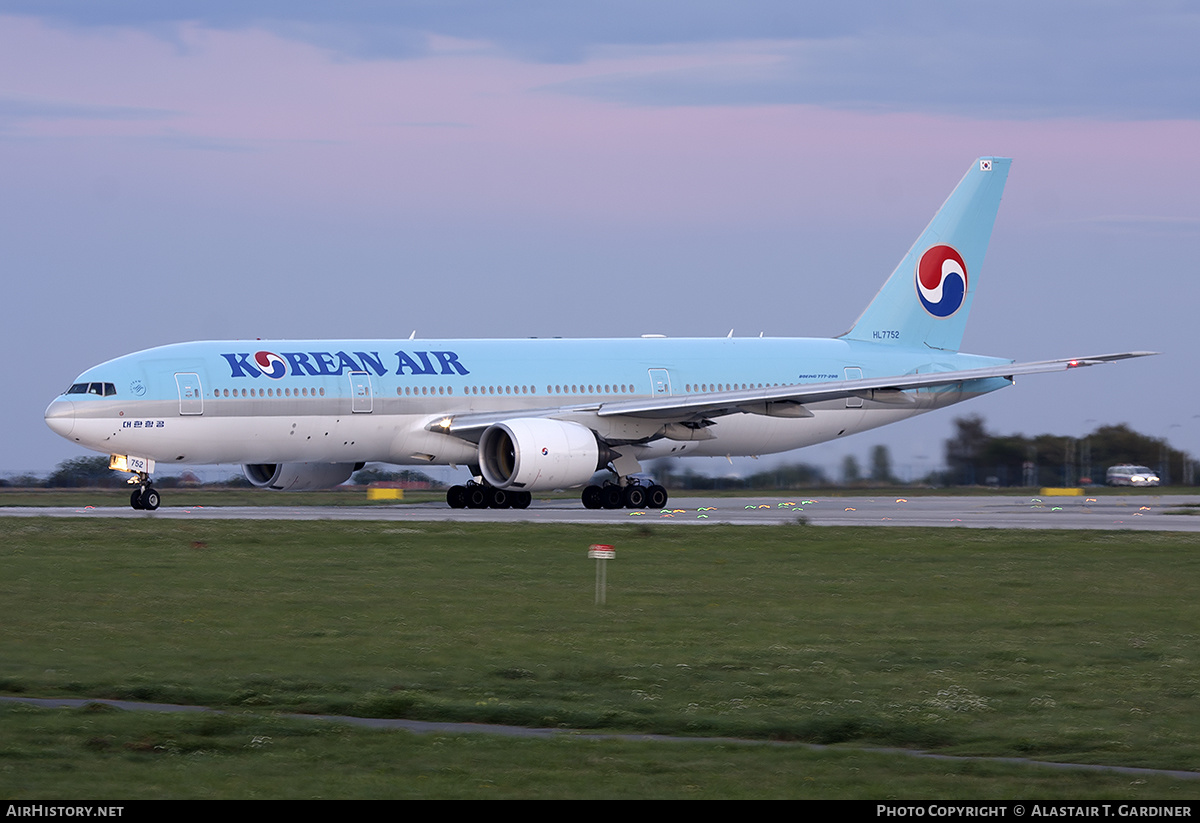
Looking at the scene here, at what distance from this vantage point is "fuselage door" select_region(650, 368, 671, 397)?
42156mm

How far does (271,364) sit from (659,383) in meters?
10.3

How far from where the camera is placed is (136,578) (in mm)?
22000

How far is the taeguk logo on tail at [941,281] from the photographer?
1861 inches

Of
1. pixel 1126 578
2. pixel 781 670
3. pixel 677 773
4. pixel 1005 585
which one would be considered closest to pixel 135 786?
pixel 677 773

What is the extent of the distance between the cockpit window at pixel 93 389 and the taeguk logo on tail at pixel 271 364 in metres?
3.36

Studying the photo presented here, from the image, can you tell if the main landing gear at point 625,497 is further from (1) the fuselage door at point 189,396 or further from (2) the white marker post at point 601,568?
(2) the white marker post at point 601,568

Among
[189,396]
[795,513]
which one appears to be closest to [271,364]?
[189,396]

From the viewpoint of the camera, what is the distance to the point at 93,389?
120ft

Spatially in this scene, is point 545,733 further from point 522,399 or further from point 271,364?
point 522,399

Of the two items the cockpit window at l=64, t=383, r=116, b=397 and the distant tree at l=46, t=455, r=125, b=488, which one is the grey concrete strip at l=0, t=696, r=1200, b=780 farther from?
the distant tree at l=46, t=455, r=125, b=488

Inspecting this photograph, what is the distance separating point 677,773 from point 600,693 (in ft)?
10.4

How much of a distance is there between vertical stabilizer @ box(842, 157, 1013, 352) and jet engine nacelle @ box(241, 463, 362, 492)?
1522 cm
